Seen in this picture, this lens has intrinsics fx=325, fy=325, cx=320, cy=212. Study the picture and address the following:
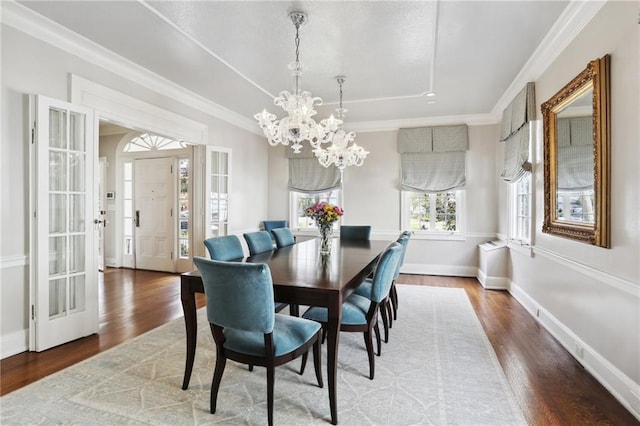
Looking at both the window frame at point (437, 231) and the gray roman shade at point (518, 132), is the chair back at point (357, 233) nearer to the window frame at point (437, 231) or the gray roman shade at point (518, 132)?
the window frame at point (437, 231)

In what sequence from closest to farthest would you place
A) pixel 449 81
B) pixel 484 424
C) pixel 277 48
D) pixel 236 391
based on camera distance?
pixel 484 424 < pixel 236 391 < pixel 277 48 < pixel 449 81

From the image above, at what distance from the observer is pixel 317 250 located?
3.38 metres

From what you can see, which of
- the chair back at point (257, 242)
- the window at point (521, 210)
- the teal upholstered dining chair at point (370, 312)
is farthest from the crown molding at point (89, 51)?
the window at point (521, 210)

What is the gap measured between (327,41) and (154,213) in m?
4.63

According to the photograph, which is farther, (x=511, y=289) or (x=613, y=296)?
(x=511, y=289)

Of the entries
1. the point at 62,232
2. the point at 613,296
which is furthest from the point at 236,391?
the point at 613,296

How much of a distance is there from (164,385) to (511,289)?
4467 mm

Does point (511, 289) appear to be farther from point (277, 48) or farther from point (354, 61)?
point (277, 48)

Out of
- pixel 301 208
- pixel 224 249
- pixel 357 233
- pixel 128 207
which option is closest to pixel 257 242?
pixel 224 249

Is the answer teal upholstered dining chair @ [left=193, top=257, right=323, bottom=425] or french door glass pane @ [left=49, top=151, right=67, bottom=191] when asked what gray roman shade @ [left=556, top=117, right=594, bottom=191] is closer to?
teal upholstered dining chair @ [left=193, top=257, right=323, bottom=425]

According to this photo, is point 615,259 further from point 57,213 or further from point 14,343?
point 14,343

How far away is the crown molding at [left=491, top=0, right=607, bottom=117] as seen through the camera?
97.0 inches

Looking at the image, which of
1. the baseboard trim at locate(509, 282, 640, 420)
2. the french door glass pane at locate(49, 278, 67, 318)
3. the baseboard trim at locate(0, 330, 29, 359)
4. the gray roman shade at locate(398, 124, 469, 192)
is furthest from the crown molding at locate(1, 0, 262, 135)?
the baseboard trim at locate(509, 282, 640, 420)

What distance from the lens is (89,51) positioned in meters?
3.14
